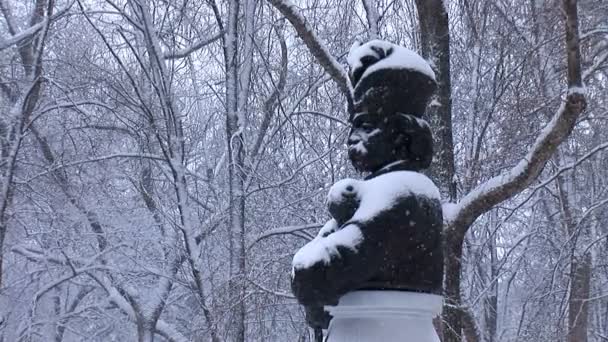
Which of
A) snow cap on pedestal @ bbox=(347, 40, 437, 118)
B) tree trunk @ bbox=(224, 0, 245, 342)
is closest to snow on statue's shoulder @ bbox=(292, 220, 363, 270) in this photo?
snow cap on pedestal @ bbox=(347, 40, 437, 118)

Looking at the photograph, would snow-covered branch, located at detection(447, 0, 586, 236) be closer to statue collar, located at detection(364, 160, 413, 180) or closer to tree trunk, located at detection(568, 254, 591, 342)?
statue collar, located at detection(364, 160, 413, 180)

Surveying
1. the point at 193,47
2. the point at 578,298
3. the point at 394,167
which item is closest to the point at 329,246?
the point at 394,167

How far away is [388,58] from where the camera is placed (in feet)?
8.19

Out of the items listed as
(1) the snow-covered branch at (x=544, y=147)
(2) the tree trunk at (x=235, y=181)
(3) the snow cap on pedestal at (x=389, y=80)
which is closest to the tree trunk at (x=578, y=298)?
(1) the snow-covered branch at (x=544, y=147)

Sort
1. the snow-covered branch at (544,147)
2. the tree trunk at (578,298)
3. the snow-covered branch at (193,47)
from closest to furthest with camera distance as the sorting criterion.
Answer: the snow-covered branch at (544,147) < the tree trunk at (578,298) < the snow-covered branch at (193,47)

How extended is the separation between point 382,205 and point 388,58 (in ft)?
1.79

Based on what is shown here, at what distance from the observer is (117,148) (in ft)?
38.7

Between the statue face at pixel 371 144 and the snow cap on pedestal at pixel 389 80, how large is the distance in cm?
4

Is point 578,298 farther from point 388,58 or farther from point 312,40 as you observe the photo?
point 388,58

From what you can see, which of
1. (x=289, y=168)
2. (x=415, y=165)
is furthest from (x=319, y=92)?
(x=415, y=165)

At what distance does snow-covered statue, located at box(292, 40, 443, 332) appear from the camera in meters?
2.23

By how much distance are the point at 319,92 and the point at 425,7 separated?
4.50 metres

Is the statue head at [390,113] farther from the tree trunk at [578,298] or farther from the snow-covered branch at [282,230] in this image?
the tree trunk at [578,298]

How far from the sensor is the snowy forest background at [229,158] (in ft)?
26.1
